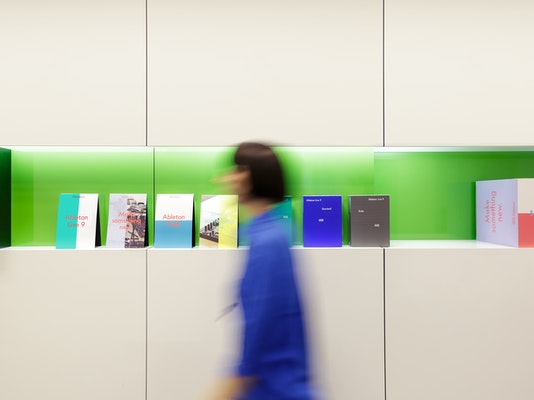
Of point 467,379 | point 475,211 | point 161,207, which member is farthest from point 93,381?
point 475,211

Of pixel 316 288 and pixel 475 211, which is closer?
pixel 316 288

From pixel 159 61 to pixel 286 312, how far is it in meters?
1.67

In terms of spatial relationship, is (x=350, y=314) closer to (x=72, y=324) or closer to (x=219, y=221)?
(x=219, y=221)

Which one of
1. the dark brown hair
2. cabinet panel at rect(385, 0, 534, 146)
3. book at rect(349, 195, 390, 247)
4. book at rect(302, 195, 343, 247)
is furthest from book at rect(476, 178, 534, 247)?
the dark brown hair

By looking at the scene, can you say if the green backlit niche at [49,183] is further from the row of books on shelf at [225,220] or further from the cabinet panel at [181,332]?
the cabinet panel at [181,332]

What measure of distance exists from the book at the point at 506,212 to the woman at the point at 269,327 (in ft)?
5.52

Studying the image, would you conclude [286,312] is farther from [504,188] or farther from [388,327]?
[504,188]

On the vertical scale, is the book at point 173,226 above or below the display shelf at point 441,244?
above

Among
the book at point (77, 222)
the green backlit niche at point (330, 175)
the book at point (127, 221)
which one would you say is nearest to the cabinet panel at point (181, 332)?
the book at point (127, 221)

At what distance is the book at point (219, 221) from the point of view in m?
2.52

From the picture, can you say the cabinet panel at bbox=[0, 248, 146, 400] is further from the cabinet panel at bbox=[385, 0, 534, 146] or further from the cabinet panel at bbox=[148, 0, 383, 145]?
the cabinet panel at bbox=[385, 0, 534, 146]

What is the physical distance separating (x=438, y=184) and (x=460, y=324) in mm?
872

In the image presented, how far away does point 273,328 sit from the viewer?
1303mm

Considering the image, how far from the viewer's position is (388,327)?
96.0 inches
